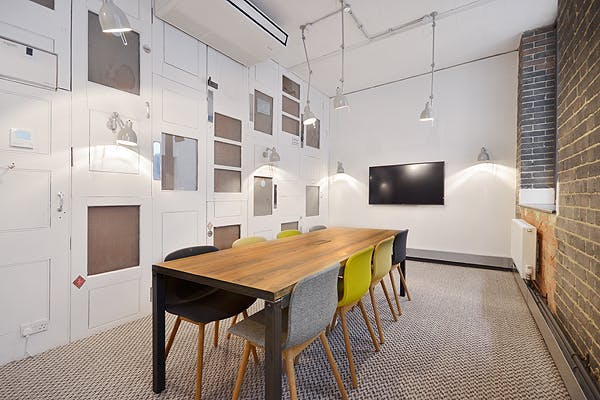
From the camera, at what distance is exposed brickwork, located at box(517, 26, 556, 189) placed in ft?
11.5

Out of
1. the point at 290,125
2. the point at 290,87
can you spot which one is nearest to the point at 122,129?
the point at 290,125

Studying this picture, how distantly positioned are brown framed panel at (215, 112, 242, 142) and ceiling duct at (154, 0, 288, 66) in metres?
0.80

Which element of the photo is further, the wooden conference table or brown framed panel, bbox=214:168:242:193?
brown framed panel, bbox=214:168:242:193

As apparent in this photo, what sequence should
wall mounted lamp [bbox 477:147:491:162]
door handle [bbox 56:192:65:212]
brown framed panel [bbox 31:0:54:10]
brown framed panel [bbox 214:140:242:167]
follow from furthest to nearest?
wall mounted lamp [bbox 477:147:491:162]
brown framed panel [bbox 214:140:242:167]
door handle [bbox 56:192:65:212]
brown framed panel [bbox 31:0:54:10]

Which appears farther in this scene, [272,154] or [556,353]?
[272,154]

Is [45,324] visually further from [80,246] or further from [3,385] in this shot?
[80,246]

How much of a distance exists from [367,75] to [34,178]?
481cm

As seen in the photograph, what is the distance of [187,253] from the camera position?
2025mm

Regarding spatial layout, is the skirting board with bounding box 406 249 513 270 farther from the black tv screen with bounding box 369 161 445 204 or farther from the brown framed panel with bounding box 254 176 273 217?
the brown framed panel with bounding box 254 176 273 217

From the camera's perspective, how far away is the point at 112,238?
2.51m

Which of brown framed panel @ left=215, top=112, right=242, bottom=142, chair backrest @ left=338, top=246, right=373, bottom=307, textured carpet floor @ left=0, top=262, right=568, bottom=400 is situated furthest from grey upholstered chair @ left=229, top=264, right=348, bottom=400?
brown framed panel @ left=215, top=112, right=242, bottom=142

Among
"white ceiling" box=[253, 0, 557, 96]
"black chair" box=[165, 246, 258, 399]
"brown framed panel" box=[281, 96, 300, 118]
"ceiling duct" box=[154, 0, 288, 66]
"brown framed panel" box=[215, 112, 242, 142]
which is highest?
"white ceiling" box=[253, 0, 557, 96]

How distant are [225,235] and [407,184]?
3393 millimetres

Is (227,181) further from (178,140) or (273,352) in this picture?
(273,352)
